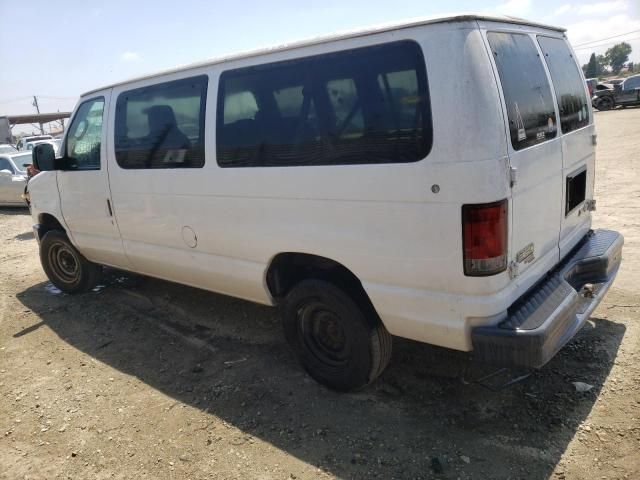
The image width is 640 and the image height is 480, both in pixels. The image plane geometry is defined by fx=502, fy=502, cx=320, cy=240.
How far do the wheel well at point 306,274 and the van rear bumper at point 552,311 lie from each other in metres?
0.84

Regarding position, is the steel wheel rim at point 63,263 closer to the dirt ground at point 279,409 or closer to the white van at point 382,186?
the dirt ground at point 279,409

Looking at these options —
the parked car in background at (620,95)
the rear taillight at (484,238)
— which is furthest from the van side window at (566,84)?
the parked car in background at (620,95)

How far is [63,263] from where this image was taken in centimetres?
589

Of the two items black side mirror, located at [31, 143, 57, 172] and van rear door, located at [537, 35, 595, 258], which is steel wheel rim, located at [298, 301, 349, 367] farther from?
black side mirror, located at [31, 143, 57, 172]

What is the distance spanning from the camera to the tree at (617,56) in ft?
301

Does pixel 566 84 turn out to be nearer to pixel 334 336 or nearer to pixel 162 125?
pixel 334 336

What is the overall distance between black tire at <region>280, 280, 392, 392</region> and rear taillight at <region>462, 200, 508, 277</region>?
2.74ft

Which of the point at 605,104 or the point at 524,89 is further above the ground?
the point at 524,89

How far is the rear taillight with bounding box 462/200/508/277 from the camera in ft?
8.20

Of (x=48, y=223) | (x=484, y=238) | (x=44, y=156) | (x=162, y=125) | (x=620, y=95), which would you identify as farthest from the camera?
(x=620, y=95)

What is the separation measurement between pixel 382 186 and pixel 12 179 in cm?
1232

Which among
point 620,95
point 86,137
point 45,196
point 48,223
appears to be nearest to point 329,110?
point 86,137

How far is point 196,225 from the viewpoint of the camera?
153 inches

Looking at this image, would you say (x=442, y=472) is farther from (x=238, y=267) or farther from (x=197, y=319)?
(x=197, y=319)
